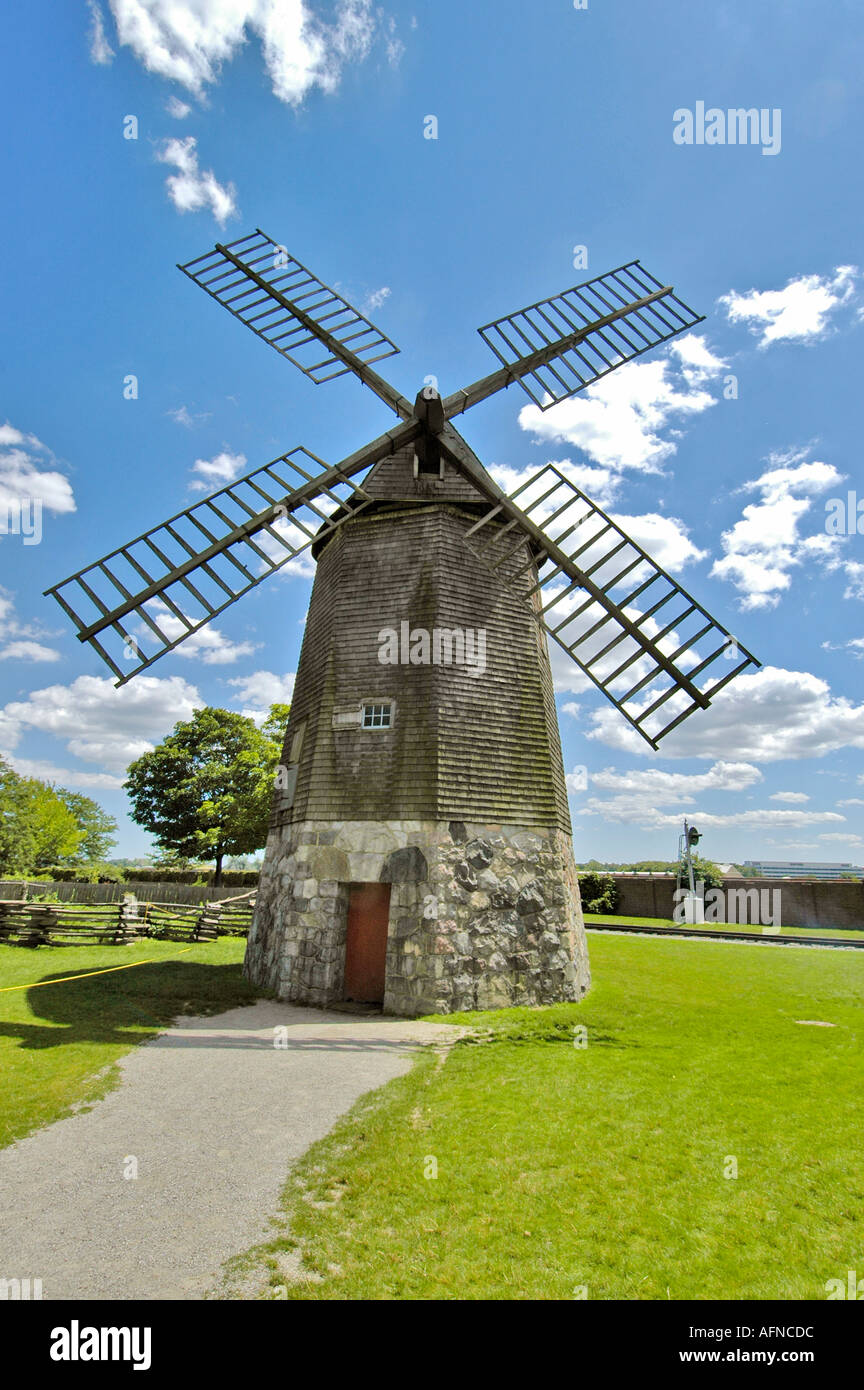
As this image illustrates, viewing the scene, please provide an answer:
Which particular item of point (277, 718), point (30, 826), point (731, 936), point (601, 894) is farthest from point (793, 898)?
point (30, 826)

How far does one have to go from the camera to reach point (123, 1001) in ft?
37.6

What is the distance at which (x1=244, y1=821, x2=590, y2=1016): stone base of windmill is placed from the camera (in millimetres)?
11297

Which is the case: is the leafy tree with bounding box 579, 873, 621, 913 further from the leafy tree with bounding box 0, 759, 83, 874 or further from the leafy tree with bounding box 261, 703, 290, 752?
the leafy tree with bounding box 0, 759, 83, 874

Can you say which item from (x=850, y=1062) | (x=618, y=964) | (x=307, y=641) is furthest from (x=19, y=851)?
(x=850, y=1062)

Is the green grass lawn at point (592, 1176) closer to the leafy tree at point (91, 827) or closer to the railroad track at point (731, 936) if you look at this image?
the railroad track at point (731, 936)

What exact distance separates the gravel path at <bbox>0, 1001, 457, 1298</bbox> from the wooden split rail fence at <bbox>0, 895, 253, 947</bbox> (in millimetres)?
12078

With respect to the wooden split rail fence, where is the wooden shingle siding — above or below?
above

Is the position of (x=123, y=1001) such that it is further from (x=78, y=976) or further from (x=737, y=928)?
(x=737, y=928)

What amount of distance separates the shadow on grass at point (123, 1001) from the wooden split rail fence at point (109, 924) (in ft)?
19.4

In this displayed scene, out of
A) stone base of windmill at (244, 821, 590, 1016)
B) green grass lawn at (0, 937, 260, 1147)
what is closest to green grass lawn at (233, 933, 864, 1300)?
stone base of windmill at (244, 821, 590, 1016)

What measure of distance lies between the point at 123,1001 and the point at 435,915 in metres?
5.75

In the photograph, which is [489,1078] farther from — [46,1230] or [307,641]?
[307,641]

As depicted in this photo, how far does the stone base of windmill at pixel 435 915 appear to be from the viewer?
11.3 m

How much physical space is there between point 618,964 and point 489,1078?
1110 centimetres
